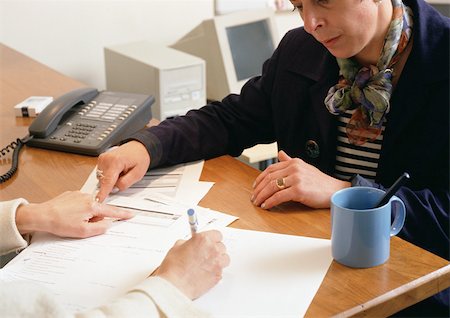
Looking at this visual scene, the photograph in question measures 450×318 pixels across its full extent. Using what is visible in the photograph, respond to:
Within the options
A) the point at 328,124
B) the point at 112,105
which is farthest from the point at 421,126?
the point at 112,105

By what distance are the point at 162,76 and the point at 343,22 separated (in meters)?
1.16

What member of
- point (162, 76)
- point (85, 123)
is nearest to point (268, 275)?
point (85, 123)

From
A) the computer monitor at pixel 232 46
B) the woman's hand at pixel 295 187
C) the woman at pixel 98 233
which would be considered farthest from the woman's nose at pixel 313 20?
the computer monitor at pixel 232 46

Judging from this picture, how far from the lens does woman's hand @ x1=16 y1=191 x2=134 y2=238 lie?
3.50 ft

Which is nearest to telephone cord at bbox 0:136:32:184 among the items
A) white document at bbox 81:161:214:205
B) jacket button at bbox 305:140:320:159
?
white document at bbox 81:161:214:205

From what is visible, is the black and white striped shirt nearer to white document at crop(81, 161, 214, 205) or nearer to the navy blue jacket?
the navy blue jacket

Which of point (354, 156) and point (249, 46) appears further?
point (249, 46)

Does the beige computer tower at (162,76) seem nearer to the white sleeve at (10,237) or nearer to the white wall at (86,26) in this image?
the white wall at (86,26)

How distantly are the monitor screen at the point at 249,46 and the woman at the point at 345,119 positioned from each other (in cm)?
101

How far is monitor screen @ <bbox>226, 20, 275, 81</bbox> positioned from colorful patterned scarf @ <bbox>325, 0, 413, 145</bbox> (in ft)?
3.80

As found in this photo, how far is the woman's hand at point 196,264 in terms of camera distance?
Result: 2.88ft

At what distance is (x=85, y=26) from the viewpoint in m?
2.74

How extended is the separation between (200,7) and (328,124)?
181cm

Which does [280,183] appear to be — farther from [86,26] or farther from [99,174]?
[86,26]
